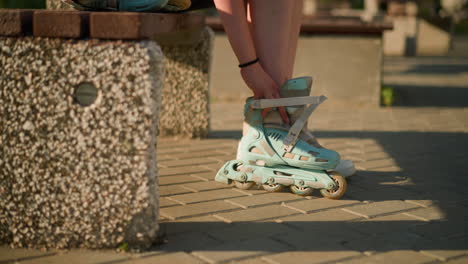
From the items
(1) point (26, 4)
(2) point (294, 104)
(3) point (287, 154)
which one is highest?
(1) point (26, 4)

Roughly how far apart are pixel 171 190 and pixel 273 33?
0.91 meters

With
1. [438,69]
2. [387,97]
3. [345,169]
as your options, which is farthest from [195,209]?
[438,69]

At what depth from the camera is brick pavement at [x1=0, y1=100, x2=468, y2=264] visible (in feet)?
6.51

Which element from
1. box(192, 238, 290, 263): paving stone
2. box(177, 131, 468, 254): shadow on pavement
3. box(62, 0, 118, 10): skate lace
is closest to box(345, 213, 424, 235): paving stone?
box(177, 131, 468, 254): shadow on pavement

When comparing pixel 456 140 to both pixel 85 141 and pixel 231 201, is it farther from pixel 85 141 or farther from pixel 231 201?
pixel 85 141

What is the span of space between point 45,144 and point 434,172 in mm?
2214

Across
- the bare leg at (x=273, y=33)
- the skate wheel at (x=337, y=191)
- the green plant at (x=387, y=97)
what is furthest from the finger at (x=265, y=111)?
the green plant at (x=387, y=97)

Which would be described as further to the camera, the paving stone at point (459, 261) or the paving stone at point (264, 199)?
the paving stone at point (264, 199)

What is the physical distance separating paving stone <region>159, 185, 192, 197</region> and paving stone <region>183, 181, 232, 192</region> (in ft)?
0.11

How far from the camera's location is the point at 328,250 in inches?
80.4

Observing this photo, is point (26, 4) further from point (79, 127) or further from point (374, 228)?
point (374, 228)

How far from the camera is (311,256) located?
1.98 meters

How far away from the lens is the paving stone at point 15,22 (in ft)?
6.20

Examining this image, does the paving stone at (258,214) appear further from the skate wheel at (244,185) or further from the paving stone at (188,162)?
the paving stone at (188,162)
